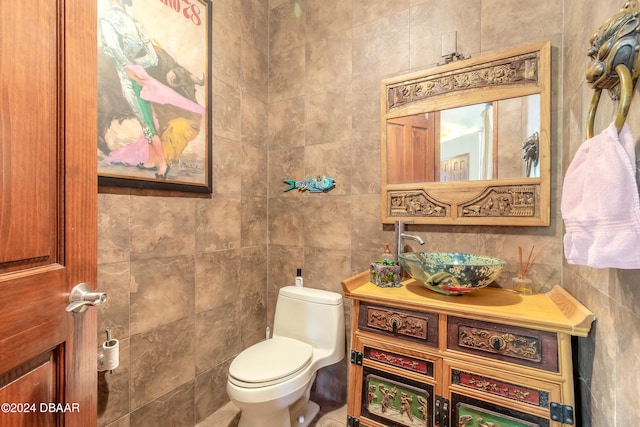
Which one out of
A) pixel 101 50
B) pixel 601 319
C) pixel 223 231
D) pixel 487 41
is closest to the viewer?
pixel 601 319

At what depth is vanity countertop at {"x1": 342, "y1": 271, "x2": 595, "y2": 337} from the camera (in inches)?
38.0

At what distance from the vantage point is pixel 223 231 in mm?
1806

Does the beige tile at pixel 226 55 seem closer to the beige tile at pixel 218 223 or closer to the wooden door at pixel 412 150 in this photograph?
the beige tile at pixel 218 223

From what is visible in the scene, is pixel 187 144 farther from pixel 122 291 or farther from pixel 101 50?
pixel 122 291

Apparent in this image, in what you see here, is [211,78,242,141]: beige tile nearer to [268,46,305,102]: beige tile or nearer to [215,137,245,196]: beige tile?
[215,137,245,196]: beige tile

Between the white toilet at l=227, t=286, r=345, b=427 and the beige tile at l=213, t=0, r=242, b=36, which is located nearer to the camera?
the white toilet at l=227, t=286, r=345, b=427

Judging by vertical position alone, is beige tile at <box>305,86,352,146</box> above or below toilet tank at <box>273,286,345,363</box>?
above

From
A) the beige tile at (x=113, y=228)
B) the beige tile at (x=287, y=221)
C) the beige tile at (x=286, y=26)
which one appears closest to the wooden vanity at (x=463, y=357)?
the beige tile at (x=287, y=221)

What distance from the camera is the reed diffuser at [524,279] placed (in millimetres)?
1307

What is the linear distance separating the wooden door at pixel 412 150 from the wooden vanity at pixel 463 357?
0.63 meters

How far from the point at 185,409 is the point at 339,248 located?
1280mm

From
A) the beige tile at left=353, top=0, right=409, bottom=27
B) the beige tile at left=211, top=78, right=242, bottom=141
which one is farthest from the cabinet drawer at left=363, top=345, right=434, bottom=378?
the beige tile at left=353, top=0, right=409, bottom=27

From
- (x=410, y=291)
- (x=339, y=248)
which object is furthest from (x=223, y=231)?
(x=410, y=291)

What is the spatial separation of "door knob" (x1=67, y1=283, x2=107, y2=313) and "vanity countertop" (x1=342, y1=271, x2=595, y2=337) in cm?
98
